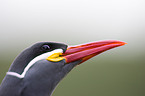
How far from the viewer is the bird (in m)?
3.72

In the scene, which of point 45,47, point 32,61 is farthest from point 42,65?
point 45,47

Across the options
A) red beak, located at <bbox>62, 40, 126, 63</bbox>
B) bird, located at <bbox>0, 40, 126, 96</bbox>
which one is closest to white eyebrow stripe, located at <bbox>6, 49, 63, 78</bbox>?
bird, located at <bbox>0, 40, 126, 96</bbox>

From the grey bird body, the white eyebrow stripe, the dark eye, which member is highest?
the dark eye

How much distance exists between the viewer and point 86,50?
412 centimetres

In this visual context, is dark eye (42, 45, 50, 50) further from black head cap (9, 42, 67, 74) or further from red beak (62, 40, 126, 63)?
red beak (62, 40, 126, 63)

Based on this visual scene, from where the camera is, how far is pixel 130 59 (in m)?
11.9

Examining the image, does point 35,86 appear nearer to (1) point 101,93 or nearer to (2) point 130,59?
(1) point 101,93

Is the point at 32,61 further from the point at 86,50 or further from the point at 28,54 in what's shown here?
the point at 86,50

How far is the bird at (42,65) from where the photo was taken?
372 cm

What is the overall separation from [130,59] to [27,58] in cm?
851

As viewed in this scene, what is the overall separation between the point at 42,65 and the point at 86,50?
595 millimetres

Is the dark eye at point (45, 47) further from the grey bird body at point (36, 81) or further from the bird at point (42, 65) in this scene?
the grey bird body at point (36, 81)

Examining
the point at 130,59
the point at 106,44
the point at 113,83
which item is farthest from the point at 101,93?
the point at 106,44

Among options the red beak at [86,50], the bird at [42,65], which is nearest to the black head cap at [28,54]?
the bird at [42,65]
